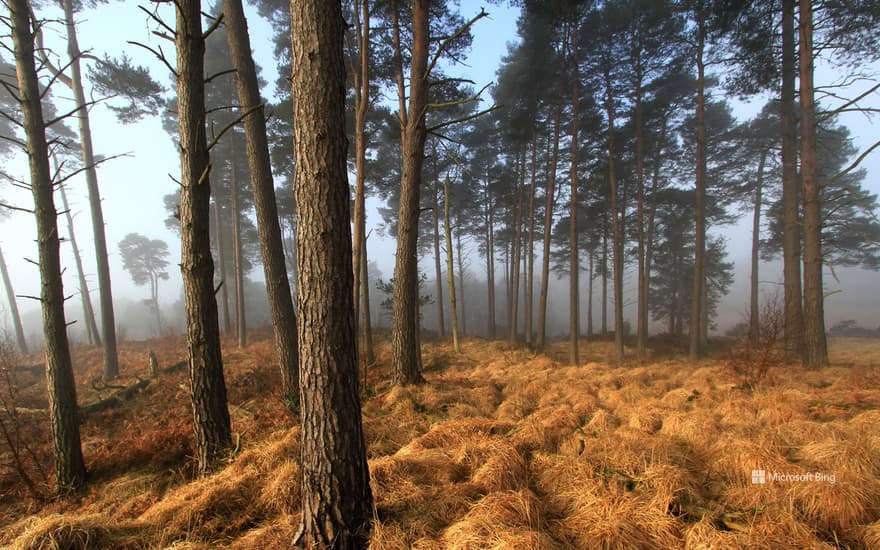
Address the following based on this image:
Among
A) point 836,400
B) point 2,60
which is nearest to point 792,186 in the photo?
point 836,400

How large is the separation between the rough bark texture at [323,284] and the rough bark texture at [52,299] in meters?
4.40

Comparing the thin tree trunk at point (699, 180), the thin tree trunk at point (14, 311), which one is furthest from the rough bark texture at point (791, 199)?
the thin tree trunk at point (14, 311)

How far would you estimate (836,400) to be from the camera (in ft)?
15.5

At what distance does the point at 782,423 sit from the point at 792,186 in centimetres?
943

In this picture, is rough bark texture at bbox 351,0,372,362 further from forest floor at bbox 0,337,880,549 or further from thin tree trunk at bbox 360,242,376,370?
forest floor at bbox 0,337,880,549

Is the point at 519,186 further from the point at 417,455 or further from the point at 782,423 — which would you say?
the point at 417,455

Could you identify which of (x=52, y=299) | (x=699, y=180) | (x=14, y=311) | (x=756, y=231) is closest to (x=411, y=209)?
(x=52, y=299)

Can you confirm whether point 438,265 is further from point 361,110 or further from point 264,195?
point 264,195

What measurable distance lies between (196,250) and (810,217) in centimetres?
1273

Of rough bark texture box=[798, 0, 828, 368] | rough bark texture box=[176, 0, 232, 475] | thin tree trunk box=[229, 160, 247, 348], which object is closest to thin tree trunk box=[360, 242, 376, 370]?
rough bark texture box=[176, 0, 232, 475]

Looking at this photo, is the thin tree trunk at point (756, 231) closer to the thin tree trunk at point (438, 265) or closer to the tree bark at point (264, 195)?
the thin tree trunk at point (438, 265)

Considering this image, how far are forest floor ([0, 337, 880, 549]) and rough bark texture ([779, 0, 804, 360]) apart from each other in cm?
333

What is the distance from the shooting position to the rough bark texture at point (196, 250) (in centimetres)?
394

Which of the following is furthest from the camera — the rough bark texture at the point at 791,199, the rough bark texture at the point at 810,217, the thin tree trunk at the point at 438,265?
the thin tree trunk at the point at 438,265
